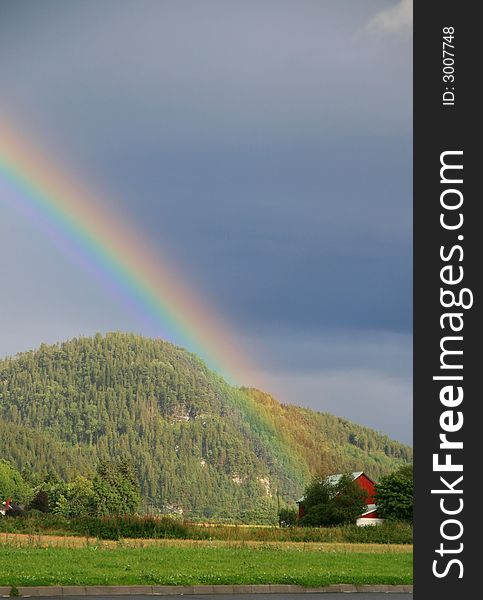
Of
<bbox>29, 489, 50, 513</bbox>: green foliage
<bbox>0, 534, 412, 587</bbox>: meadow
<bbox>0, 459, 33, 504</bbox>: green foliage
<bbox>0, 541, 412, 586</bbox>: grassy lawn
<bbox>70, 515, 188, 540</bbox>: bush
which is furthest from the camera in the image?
<bbox>0, 459, 33, 504</bbox>: green foliage

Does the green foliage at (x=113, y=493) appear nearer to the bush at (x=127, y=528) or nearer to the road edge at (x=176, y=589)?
the bush at (x=127, y=528)

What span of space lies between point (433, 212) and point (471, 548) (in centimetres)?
350

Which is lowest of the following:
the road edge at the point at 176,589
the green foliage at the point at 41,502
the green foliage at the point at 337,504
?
the road edge at the point at 176,589

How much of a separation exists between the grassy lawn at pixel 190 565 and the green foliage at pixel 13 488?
83524 mm

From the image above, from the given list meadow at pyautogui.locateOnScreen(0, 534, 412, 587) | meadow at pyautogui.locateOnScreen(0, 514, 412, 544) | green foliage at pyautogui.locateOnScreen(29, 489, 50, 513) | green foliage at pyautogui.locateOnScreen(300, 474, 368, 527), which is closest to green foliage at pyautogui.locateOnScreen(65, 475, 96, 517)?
green foliage at pyautogui.locateOnScreen(29, 489, 50, 513)

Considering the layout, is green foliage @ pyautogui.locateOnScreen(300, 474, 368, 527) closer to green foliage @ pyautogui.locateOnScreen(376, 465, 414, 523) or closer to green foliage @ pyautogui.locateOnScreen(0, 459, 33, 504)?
green foliage @ pyautogui.locateOnScreen(376, 465, 414, 523)

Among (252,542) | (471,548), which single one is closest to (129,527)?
(252,542)

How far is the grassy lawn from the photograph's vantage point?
23.1 metres

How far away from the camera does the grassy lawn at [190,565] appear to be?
23.1m

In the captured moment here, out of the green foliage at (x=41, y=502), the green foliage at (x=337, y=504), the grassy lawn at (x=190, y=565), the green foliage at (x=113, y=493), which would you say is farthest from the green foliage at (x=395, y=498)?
the green foliage at (x=41, y=502)

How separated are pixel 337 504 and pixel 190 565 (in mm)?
38200

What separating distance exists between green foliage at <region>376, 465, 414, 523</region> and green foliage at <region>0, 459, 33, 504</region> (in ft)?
186

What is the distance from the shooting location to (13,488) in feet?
399

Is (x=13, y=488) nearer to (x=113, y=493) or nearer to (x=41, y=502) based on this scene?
(x=41, y=502)
